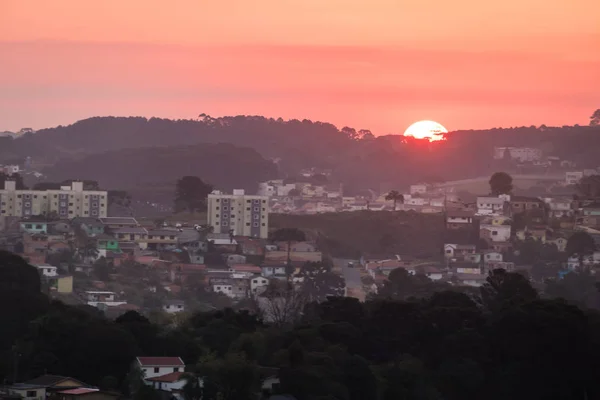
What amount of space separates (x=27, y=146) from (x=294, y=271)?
278 feet

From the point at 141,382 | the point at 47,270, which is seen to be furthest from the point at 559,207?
the point at 141,382

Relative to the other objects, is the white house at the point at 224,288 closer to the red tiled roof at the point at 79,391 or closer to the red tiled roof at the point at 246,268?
the red tiled roof at the point at 246,268

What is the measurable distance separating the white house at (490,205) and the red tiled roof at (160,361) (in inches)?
2243

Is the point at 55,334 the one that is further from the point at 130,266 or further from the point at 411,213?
the point at 411,213

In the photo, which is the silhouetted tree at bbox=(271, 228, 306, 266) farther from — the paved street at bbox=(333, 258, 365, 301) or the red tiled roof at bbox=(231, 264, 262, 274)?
the red tiled roof at bbox=(231, 264, 262, 274)

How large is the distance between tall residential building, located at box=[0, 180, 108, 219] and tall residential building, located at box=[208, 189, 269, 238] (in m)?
5.90

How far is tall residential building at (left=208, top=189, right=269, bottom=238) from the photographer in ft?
260

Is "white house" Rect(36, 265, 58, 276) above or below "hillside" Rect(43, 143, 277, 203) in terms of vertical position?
below

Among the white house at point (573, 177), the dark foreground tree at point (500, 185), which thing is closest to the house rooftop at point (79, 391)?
the dark foreground tree at point (500, 185)

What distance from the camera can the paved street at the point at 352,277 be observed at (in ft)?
212

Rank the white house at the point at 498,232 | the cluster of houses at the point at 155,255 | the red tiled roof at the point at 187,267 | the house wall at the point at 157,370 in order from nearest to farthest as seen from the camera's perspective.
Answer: the house wall at the point at 157,370
the cluster of houses at the point at 155,255
the red tiled roof at the point at 187,267
the white house at the point at 498,232

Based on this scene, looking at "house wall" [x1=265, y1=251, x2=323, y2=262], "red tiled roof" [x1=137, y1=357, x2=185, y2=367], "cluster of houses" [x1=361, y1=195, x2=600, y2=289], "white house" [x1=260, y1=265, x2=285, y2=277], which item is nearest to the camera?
"red tiled roof" [x1=137, y1=357, x2=185, y2=367]

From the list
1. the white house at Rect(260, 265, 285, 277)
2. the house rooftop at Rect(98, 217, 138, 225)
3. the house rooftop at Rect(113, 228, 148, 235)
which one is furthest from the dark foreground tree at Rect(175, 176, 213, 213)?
the white house at Rect(260, 265, 285, 277)

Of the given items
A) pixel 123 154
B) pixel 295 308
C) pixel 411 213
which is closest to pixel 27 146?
pixel 123 154
